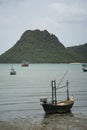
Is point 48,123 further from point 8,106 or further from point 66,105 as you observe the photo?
point 8,106

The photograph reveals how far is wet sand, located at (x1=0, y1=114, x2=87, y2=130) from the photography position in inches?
1938

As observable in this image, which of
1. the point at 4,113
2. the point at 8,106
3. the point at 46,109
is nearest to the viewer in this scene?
the point at 46,109

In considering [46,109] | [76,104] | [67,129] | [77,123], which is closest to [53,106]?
[46,109]

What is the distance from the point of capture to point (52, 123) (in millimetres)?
54031

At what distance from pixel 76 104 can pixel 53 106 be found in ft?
64.8

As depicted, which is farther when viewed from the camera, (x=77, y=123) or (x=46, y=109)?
(x=46, y=109)

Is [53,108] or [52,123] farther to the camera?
[53,108]

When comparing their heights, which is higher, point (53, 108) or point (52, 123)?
point (53, 108)

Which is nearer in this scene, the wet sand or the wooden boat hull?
the wet sand

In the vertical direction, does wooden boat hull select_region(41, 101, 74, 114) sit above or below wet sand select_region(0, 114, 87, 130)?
above

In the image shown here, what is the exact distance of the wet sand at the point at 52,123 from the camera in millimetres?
49219

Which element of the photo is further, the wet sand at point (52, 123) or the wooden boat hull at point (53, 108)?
the wooden boat hull at point (53, 108)

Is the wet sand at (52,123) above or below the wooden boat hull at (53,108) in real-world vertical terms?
below

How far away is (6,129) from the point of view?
156 feet
